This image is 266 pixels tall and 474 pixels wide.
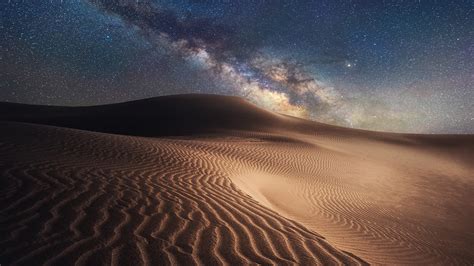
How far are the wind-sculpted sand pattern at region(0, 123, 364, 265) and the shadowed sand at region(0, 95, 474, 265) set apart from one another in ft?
0.05

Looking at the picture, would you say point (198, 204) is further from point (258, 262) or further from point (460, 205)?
point (460, 205)

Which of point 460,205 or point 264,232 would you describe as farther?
point 460,205

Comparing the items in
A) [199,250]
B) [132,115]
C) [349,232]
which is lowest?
[349,232]

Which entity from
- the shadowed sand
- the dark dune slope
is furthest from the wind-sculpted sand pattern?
the dark dune slope

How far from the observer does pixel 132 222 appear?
3.50m

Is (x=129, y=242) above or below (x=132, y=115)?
below

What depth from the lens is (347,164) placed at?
16.8m

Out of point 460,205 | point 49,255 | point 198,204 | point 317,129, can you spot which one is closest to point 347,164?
point 460,205

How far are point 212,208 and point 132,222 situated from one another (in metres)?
1.40

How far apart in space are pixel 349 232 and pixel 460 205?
27.1 ft

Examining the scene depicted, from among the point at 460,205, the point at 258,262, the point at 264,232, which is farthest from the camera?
the point at 460,205

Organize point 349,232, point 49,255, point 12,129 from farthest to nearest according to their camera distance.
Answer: point 12,129
point 349,232
point 49,255

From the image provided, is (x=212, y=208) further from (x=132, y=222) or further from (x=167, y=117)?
(x=167, y=117)

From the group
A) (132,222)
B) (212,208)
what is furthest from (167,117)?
(132,222)
